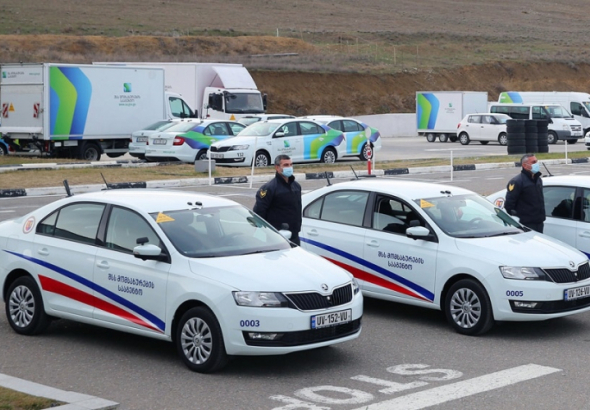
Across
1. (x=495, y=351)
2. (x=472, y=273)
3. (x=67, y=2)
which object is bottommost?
(x=495, y=351)

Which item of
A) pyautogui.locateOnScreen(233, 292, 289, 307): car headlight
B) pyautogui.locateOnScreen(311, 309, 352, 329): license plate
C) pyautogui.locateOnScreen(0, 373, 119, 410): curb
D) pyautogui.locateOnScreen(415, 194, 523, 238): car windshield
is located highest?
pyautogui.locateOnScreen(415, 194, 523, 238): car windshield

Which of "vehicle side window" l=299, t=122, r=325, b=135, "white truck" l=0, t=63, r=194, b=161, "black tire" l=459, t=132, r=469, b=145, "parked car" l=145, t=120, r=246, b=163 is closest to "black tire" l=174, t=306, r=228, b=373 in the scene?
"parked car" l=145, t=120, r=246, b=163

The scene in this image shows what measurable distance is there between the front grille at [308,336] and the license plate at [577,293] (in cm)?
237

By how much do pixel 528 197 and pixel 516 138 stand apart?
2436 centimetres

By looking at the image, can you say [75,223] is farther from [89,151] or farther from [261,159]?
[89,151]

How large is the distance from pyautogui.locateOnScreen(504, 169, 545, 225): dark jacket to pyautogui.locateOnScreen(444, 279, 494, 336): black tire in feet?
7.10

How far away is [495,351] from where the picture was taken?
8.90 metres

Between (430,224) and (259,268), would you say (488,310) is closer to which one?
(430,224)

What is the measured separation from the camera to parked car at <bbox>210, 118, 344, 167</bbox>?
28.9 metres

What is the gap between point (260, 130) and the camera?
97.5 ft

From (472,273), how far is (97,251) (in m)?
3.53

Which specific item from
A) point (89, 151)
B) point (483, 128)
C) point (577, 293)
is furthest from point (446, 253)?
point (483, 128)

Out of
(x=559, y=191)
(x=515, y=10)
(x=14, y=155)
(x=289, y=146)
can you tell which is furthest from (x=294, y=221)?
(x=515, y=10)

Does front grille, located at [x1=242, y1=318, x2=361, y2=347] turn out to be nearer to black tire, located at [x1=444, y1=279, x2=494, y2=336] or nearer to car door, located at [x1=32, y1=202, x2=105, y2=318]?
black tire, located at [x1=444, y1=279, x2=494, y2=336]
